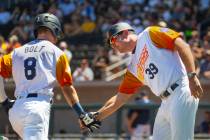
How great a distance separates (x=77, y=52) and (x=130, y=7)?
236cm

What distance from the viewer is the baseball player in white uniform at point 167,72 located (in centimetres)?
640

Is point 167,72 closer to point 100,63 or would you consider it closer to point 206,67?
point 206,67

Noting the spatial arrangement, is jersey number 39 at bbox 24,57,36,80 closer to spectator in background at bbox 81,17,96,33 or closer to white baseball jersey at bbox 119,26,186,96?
white baseball jersey at bbox 119,26,186,96

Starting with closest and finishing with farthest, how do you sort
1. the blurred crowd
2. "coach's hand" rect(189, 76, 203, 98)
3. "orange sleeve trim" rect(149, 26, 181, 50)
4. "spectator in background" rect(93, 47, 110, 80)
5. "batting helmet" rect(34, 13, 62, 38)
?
1. "coach's hand" rect(189, 76, 203, 98)
2. "orange sleeve trim" rect(149, 26, 181, 50)
3. "batting helmet" rect(34, 13, 62, 38)
4. "spectator in background" rect(93, 47, 110, 80)
5. the blurred crowd

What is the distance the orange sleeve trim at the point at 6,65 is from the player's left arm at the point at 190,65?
1753 mm

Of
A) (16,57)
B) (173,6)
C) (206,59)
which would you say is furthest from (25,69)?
(173,6)

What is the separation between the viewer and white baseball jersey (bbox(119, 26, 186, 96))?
660 cm

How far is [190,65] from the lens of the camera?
6.32 meters

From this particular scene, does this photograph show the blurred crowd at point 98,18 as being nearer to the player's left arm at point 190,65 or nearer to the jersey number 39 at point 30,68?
the jersey number 39 at point 30,68

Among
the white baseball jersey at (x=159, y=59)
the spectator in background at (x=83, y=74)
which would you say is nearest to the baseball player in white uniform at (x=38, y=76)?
the white baseball jersey at (x=159, y=59)

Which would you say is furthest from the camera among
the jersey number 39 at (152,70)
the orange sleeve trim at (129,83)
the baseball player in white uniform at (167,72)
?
the orange sleeve trim at (129,83)

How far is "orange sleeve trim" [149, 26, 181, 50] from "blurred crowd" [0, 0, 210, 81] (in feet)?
32.0

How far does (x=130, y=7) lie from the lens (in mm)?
20000

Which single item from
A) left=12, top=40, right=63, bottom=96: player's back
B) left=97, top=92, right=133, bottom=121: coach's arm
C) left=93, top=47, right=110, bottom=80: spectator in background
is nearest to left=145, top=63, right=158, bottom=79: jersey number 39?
left=97, top=92, right=133, bottom=121: coach's arm
